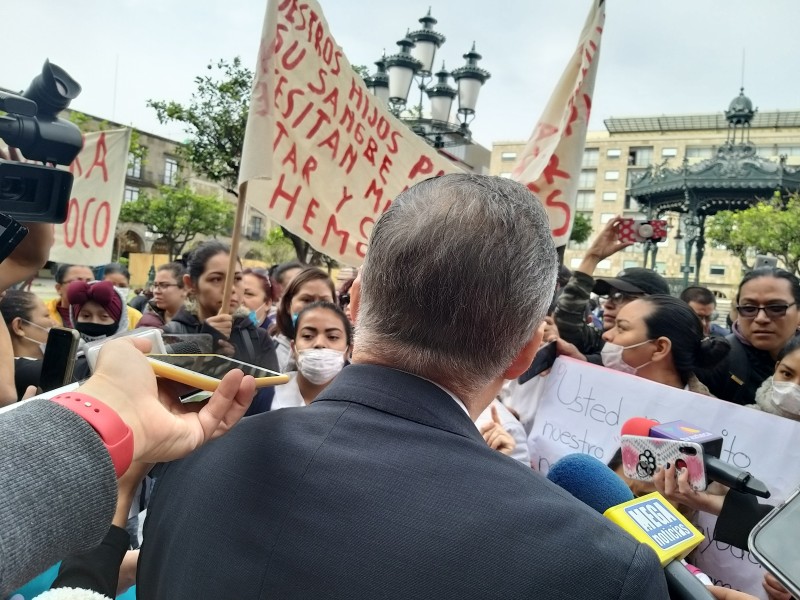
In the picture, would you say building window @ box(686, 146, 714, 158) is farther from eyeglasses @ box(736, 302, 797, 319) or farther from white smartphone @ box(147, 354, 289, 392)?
white smartphone @ box(147, 354, 289, 392)

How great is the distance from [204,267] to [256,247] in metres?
43.8

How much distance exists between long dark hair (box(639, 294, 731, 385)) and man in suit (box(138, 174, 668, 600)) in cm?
195

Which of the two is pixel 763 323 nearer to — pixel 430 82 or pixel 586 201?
pixel 430 82

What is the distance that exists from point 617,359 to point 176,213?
3380cm

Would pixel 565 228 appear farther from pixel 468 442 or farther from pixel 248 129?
pixel 468 442

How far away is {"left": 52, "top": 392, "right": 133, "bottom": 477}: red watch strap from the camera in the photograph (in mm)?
719

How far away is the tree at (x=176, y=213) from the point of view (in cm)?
3322

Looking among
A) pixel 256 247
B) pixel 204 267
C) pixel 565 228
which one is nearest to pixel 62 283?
pixel 204 267

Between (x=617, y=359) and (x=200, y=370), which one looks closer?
(x=200, y=370)

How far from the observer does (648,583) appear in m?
0.79

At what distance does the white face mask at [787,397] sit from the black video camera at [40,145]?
2.61 metres

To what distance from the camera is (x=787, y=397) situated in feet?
8.17

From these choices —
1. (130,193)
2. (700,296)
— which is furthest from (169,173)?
(700,296)

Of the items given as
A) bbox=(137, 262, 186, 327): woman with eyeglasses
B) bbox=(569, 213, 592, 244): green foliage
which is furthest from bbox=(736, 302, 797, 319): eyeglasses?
bbox=(569, 213, 592, 244): green foliage
